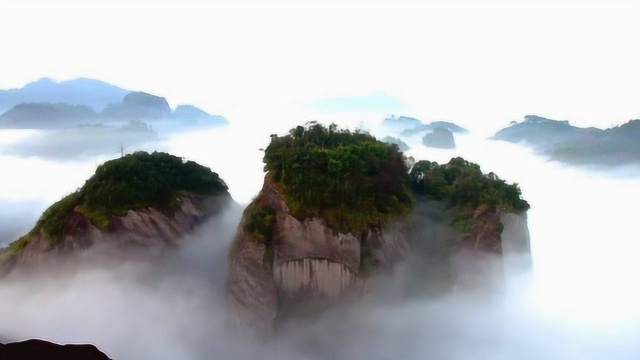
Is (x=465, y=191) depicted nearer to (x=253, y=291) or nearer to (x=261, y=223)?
(x=261, y=223)

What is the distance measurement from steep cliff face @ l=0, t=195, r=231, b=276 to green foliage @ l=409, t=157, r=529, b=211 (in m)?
14.6

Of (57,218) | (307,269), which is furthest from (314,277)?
(57,218)

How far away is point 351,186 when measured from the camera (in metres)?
19.0

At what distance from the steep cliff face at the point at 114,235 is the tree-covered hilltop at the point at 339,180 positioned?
7.35 meters

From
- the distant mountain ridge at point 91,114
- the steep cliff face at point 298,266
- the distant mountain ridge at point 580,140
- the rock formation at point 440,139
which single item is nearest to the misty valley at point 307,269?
the steep cliff face at point 298,266

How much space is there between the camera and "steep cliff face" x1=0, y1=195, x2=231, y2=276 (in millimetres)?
20297

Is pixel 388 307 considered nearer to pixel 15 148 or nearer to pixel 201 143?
pixel 201 143

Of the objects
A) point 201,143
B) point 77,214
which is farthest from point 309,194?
point 201,143

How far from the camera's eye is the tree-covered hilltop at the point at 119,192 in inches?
813

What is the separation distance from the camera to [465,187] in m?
20.7

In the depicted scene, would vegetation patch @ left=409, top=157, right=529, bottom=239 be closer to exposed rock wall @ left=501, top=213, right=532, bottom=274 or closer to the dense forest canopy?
the dense forest canopy

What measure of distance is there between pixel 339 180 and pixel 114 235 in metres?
12.7

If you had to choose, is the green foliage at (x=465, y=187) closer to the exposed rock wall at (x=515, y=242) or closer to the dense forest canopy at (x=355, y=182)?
the dense forest canopy at (x=355, y=182)

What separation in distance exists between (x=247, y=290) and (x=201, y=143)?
139073 mm
